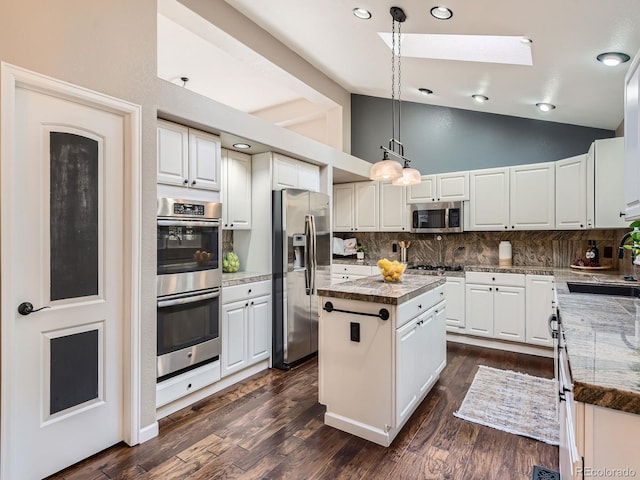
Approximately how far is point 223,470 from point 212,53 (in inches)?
152

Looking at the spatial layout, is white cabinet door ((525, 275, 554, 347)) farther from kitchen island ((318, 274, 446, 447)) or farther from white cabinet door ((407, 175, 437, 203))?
kitchen island ((318, 274, 446, 447))

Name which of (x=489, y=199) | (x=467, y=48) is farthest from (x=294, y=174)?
(x=489, y=199)

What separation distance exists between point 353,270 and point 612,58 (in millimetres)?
3620

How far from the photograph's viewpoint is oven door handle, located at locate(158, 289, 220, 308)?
8.44 ft

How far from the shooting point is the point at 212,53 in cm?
384

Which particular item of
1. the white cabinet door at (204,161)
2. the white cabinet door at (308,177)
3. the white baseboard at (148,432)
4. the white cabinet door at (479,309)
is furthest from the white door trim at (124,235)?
the white cabinet door at (479,309)

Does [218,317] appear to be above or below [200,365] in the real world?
above

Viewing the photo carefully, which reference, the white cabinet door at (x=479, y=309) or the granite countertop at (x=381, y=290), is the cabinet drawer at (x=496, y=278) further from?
the granite countertop at (x=381, y=290)

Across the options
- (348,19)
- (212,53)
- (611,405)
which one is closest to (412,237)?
(348,19)

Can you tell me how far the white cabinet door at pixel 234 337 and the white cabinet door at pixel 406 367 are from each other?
1.58 metres

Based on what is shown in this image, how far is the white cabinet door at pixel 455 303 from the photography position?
4387mm

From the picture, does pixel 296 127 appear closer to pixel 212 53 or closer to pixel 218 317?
pixel 212 53

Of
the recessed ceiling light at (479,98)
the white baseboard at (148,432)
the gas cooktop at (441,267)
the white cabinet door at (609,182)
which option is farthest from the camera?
the gas cooktop at (441,267)

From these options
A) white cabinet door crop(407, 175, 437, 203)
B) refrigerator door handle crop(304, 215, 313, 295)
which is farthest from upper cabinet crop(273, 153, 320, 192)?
white cabinet door crop(407, 175, 437, 203)
